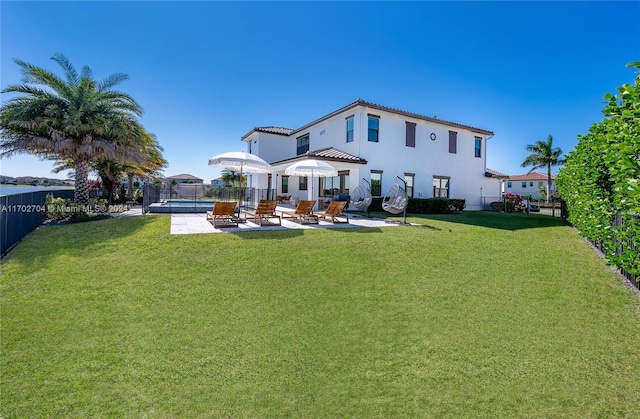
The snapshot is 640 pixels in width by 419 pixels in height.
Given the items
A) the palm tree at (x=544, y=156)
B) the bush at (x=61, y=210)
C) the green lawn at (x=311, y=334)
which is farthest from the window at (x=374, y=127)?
the palm tree at (x=544, y=156)

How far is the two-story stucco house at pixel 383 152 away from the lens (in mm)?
19859

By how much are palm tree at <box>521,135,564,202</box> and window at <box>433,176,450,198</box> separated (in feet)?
103

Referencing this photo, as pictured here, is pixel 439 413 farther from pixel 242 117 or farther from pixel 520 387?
pixel 242 117

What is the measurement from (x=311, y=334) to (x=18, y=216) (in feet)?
33.7

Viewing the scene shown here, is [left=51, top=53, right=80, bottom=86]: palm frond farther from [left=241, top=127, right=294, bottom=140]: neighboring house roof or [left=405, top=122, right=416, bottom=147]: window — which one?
[left=405, top=122, right=416, bottom=147]: window

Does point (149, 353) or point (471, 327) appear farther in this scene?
point (471, 327)

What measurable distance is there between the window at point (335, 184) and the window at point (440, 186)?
7.71 meters

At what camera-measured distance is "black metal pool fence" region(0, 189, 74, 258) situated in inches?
313

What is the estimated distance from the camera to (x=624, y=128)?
3525 millimetres

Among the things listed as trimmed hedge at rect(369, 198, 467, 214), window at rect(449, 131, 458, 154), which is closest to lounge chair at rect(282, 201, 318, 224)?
trimmed hedge at rect(369, 198, 467, 214)

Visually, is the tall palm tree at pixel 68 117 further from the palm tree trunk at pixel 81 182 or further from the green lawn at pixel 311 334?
the green lawn at pixel 311 334

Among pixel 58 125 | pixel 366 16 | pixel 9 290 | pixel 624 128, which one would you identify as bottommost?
pixel 9 290

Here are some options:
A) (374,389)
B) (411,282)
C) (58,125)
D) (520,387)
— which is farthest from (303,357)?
(58,125)

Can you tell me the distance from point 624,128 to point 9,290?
32.7ft
